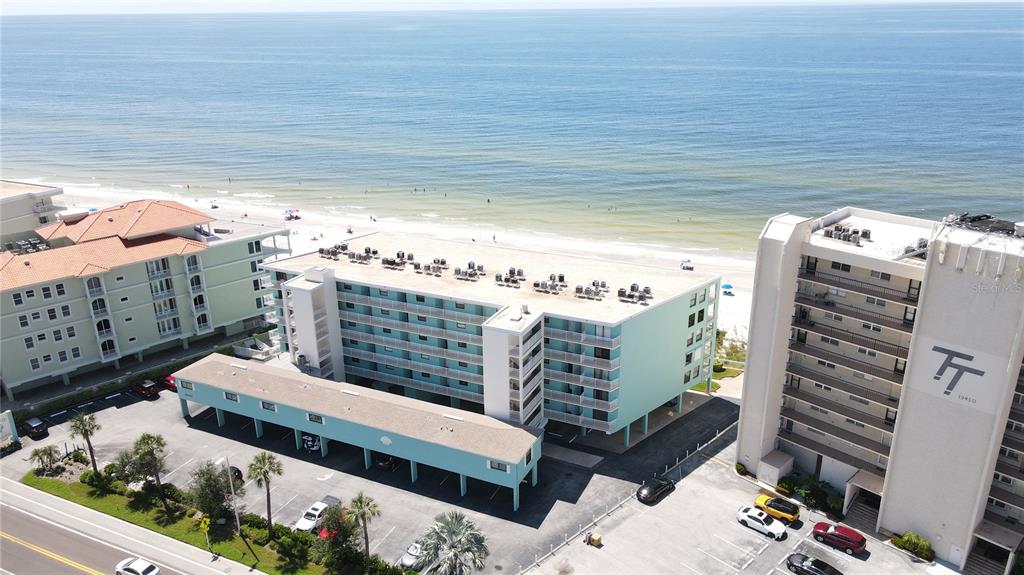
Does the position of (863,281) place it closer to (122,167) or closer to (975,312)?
(975,312)

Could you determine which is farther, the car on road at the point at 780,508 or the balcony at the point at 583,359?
the balcony at the point at 583,359

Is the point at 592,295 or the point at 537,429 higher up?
the point at 592,295

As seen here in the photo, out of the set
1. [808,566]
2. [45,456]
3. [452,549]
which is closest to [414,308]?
[452,549]

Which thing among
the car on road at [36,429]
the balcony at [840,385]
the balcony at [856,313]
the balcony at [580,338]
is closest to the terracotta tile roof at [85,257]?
the car on road at [36,429]

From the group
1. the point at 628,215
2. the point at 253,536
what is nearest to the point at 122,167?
the point at 628,215

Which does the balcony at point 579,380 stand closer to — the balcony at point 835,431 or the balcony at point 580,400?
the balcony at point 580,400
